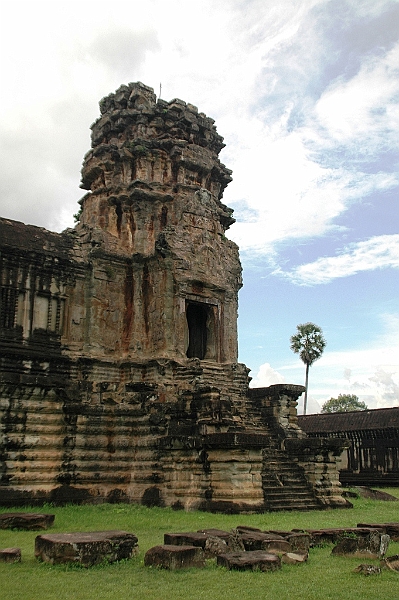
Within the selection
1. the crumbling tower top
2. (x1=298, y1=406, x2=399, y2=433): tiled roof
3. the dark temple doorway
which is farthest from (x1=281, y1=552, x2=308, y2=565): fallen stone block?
(x1=298, y1=406, x2=399, y2=433): tiled roof

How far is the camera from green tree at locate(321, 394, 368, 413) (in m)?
67.2

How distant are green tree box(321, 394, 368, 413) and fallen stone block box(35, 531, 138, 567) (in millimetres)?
→ 61149

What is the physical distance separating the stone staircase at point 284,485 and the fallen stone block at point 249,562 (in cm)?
729

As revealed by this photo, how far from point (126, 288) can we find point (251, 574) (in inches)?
529

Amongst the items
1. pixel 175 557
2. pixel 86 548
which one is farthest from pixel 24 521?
pixel 175 557

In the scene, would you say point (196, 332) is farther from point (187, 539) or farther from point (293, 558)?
point (293, 558)

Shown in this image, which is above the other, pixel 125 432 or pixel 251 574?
pixel 125 432

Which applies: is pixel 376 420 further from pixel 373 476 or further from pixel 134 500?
pixel 134 500

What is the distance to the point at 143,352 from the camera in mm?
19438

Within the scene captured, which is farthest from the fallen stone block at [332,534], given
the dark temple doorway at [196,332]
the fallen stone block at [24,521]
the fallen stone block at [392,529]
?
the dark temple doorway at [196,332]

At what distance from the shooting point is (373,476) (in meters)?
29.2

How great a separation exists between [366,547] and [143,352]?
446 inches

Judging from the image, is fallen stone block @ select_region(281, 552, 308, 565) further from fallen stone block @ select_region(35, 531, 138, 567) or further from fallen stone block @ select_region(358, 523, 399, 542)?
fallen stone block @ select_region(358, 523, 399, 542)

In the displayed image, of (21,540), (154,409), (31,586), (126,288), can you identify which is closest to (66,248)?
(126,288)
